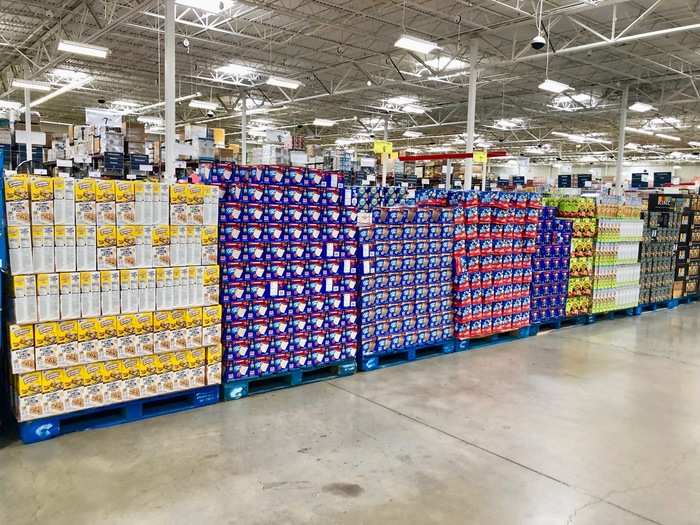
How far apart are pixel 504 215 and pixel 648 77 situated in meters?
13.0

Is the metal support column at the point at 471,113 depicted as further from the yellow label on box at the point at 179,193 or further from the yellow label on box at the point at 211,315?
the yellow label on box at the point at 179,193

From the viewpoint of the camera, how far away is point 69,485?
12.3 feet

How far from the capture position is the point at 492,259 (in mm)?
8047

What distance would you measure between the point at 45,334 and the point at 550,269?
24.6 ft

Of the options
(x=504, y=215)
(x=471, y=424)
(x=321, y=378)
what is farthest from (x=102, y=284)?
(x=504, y=215)

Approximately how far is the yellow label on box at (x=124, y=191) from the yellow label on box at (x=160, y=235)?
1.12 ft

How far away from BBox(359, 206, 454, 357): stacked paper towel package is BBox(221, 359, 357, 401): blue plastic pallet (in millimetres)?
391

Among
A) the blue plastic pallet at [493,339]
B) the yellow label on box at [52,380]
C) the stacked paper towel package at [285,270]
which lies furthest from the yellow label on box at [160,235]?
the blue plastic pallet at [493,339]

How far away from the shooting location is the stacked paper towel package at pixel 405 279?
673 centimetres

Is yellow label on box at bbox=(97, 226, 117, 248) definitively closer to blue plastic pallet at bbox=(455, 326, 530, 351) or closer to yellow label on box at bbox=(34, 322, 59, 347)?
yellow label on box at bbox=(34, 322, 59, 347)

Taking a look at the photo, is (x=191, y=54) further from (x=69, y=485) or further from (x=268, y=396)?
(x=69, y=485)

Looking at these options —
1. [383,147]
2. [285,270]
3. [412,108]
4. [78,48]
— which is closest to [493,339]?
[383,147]

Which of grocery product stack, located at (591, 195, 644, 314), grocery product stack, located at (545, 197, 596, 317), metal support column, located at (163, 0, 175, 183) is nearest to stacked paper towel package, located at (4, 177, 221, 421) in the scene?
metal support column, located at (163, 0, 175, 183)

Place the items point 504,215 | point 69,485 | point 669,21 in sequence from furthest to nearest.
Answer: point 669,21, point 504,215, point 69,485
